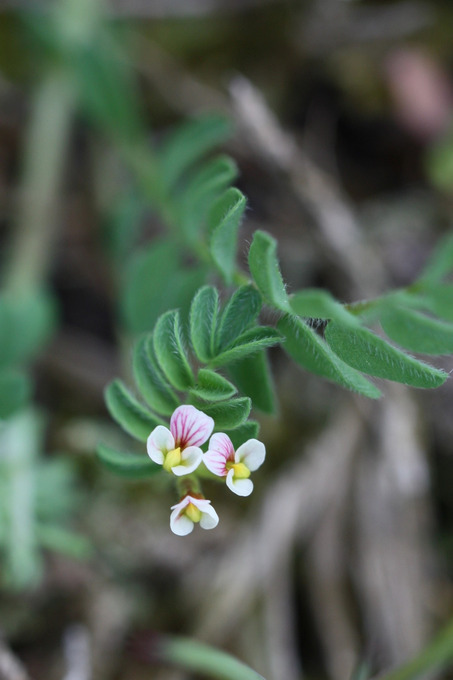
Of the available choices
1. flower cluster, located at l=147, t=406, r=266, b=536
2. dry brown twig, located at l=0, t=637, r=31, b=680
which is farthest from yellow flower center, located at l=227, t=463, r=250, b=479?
dry brown twig, located at l=0, t=637, r=31, b=680

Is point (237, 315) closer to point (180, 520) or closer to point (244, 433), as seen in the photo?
point (244, 433)

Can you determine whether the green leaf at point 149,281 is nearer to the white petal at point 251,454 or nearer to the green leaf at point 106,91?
the green leaf at point 106,91

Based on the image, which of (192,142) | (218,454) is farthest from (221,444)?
(192,142)

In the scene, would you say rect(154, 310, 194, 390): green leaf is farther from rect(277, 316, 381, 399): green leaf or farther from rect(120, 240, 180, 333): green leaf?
rect(120, 240, 180, 333): green leaf

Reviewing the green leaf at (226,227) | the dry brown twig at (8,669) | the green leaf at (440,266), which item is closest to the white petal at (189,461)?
the green leaf at (226,227)

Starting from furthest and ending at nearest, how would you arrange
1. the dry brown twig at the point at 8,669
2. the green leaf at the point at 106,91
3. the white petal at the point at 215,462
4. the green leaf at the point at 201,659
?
the green leaf at the point at 106,91, the green leaf at the point at 201,659, the dry brown twig at the point at 8,669, the white petal at the point at 215,462
